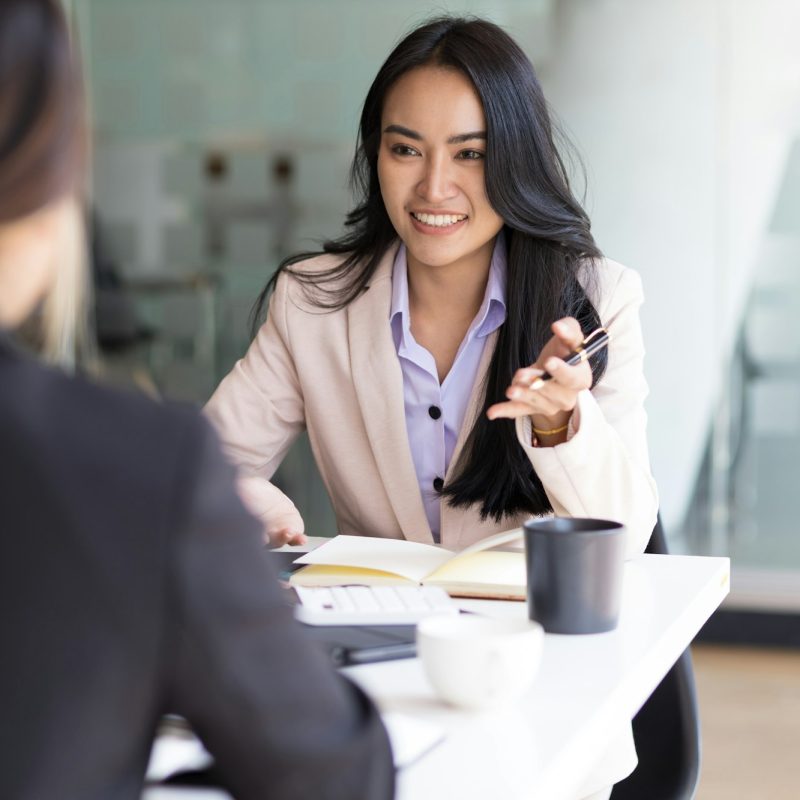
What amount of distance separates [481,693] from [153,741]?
37cm

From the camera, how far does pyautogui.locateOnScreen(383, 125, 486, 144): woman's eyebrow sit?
6.02 feet

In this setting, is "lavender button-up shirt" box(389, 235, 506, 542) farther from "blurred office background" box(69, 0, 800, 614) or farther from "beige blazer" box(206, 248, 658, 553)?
"blurred office background" box(69, 0, 800, 614)

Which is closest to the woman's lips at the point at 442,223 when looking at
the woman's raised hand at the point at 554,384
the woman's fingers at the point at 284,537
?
the woman's raised hand at the point at 554,384

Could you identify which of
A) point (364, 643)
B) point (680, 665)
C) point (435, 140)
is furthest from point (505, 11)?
point (364, 643)

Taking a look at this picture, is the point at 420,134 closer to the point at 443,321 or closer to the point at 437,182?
the point at 437,182

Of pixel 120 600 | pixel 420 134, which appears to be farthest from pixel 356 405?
pixel 120 600

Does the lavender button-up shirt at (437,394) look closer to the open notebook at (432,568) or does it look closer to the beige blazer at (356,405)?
the beige blazer at (356,405)

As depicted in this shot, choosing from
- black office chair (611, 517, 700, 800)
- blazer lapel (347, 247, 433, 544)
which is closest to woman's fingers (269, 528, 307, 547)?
blazer lapel (347, 247, 433, 544)

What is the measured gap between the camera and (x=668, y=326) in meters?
3.48

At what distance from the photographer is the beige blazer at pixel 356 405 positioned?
5.70 feet

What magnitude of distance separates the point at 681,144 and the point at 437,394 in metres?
1.86

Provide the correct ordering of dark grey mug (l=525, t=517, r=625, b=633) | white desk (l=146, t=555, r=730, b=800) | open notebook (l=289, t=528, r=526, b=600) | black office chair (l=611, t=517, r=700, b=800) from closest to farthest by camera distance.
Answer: white desk (l=146, t=555, r=730, b=800) < dark grey mug (l=525, t=517, r=625, b=633) < open notebook (l=289, t=528, r=526, b=600) < black office chair (l=611, t=517, r=700, b=800)

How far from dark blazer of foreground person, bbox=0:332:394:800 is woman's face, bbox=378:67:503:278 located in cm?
134

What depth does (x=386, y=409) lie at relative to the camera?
184cm
